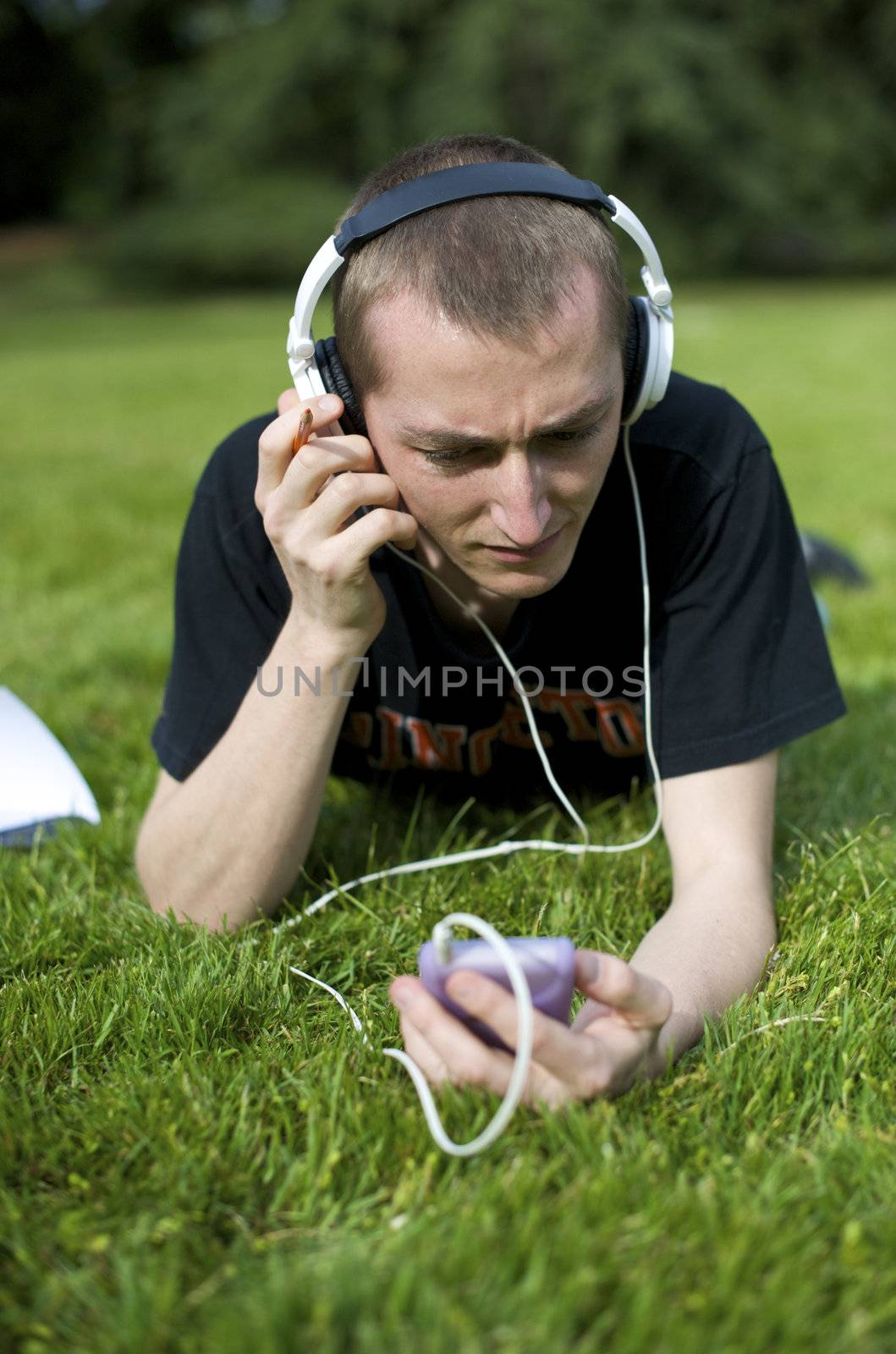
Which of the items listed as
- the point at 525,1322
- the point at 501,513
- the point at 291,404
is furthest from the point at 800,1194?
the point at 291,404

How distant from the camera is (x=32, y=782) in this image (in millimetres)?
3418

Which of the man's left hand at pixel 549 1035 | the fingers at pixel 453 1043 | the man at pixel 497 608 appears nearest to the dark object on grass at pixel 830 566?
the man at pixel 497 608

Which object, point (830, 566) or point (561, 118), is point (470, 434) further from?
point (561, 118)

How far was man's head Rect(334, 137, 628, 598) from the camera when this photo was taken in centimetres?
215

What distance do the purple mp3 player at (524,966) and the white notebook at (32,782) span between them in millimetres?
1729

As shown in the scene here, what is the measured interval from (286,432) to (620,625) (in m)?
0.87

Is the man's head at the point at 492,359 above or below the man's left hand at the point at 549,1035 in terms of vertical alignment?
above

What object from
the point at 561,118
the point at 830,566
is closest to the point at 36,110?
the point at 561,118

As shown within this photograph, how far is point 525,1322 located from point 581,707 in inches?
62.2

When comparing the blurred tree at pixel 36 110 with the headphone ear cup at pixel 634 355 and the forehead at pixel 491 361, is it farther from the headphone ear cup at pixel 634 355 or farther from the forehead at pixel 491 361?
the forehead at pixel 491 361

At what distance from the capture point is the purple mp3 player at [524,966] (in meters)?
1.81

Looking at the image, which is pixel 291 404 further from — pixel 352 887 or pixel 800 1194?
pixel 800 1194

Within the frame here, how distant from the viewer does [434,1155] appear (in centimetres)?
184

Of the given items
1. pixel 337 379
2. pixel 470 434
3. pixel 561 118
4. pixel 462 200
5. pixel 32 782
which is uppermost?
pixel 561 118
